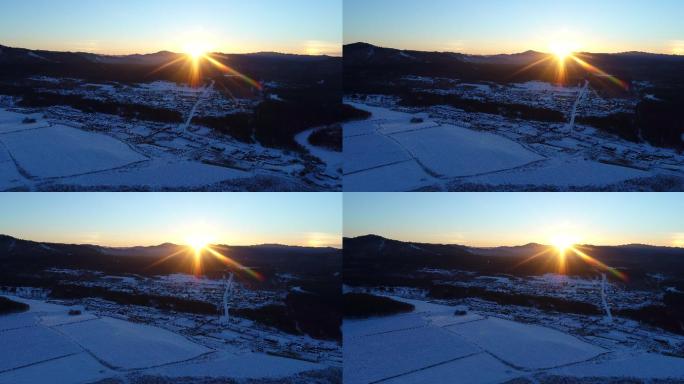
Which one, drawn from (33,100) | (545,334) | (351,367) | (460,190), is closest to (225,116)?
(33,100)

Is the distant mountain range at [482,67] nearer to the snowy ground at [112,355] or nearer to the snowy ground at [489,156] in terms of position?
the snowy ground at [489,156]

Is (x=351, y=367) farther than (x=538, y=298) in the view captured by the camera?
No

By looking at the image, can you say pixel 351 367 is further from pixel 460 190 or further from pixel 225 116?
pixel 225 116

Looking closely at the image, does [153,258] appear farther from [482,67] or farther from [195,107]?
[482,67]

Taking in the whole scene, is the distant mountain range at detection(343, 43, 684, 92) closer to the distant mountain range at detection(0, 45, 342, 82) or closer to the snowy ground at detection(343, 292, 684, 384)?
the distant mountain range at detection(0, 45, 342, 82)

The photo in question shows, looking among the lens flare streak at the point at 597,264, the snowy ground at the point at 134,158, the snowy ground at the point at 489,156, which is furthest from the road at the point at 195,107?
the lens flare streak at the point at 597,264

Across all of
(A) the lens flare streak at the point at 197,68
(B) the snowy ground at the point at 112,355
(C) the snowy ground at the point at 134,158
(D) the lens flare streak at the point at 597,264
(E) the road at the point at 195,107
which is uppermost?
(A) the lens flare streak at the point at 197,68

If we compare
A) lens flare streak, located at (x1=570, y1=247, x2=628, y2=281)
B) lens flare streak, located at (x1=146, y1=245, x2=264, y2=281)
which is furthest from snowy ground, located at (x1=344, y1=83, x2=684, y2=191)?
lens flare streak, located at (x1=146, y1=245, x2=264, y2=281)
